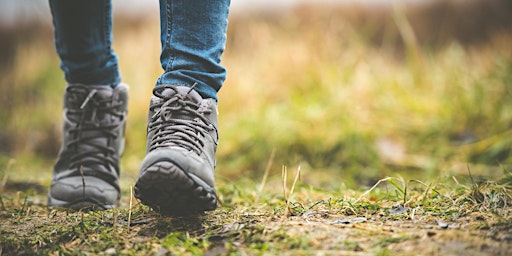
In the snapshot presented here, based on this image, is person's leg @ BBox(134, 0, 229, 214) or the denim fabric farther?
the denim fabric

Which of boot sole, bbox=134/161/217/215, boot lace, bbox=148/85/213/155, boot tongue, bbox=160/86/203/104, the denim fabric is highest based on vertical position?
the denim fabric

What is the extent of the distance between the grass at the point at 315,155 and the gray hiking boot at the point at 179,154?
0.09 meters

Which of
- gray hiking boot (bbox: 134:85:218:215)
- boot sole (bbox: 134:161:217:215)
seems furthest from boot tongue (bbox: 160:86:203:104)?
boot sole (bbox: 134:161:217:215)

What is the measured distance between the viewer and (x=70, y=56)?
62.9 inches

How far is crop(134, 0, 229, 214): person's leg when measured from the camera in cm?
109

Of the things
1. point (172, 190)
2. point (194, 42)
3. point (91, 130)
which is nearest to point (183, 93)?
point (194, 42)

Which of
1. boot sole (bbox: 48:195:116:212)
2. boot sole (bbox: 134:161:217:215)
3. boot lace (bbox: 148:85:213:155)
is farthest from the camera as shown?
boot sole (bbox: 48:195:116:212)

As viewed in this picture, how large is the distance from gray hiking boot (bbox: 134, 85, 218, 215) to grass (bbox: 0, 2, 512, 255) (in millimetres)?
86

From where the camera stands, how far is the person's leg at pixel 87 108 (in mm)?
1509

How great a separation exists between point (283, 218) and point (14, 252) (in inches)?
25.5

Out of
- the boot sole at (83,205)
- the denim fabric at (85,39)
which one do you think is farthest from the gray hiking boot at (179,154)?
the denim fabric at (85,39)

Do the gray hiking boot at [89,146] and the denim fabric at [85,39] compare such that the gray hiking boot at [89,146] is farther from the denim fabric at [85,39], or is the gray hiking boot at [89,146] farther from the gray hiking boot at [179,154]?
the gray hiking boot at [179,154]

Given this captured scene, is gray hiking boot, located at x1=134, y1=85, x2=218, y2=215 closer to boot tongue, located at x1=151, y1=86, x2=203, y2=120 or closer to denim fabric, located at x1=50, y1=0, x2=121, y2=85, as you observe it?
boot tongue, located at x1=151, y1=86, x2=203, y2=120

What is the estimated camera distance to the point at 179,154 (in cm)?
104
